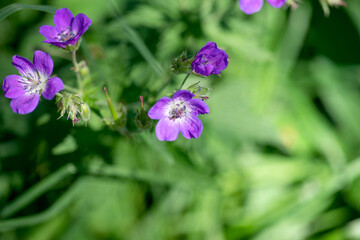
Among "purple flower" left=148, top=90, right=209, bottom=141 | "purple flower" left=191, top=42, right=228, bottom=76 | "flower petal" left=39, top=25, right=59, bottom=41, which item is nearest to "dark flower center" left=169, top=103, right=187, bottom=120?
"purple flower" left=148, top=90, right=209, bottom=141

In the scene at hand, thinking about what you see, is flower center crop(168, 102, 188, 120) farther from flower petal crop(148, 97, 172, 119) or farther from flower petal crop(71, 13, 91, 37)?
flower petal crop(71, 13, 91, 37)

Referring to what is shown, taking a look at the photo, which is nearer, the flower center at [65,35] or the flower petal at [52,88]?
the flower petal at [52,88]

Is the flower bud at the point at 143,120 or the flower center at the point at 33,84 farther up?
the flower center at the point at 33,84

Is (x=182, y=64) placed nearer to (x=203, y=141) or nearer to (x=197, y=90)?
(x=197, y=90)

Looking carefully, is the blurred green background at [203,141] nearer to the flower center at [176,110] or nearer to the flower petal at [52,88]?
the flower center at [176,110]

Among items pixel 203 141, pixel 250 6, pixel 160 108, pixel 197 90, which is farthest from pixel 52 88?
pixel 203 141

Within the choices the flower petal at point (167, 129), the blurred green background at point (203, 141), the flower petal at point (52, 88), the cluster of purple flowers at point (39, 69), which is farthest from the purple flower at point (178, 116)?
the cluster of purple flowers at point (39, 69)
